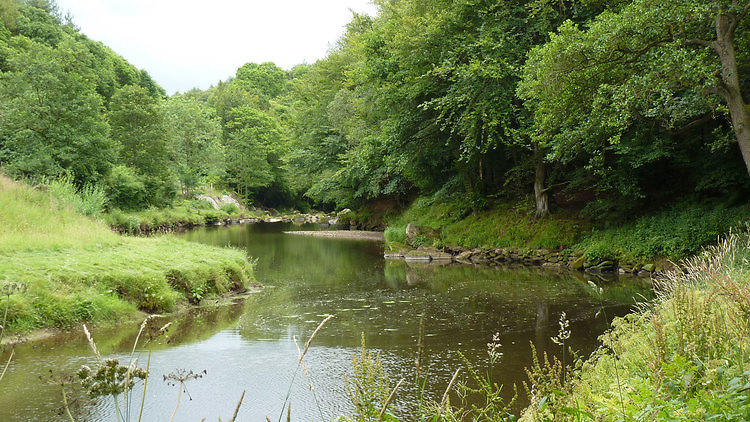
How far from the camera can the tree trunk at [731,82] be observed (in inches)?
384

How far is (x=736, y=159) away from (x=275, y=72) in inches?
3219

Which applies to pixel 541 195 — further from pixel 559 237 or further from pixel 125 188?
pixel 125 188

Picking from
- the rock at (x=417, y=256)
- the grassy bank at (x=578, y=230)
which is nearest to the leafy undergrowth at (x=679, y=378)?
the grassy bank at (x=578, y=230)

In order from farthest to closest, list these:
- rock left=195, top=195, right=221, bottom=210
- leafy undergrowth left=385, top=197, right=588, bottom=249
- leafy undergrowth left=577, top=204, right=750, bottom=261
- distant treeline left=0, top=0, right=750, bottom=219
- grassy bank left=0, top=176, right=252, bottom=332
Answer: rock left=195, top=195, right=221, bottom=210
leafy undergrowth left=385, top=197, right=588, bottom=249
leafy undergrowth left=577, top=204, right=750, bottom=261
distant treeline left=0, top=0, right=750, bottom=219
grassy bank left=0, top=176, right=252, bottom=332

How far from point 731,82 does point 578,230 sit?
7.68 meters

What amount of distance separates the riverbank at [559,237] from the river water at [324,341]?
1.58 m

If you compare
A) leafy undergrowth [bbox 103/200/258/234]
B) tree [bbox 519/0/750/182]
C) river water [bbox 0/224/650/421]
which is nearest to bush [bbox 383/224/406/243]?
river water [bbox 0/224/650/421]

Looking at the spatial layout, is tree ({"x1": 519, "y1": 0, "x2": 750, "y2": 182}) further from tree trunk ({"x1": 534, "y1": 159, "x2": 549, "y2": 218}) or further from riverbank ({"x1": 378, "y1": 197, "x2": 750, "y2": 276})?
tree trunk ({"x1": 534, "y1": 159, "x2": 549, "y2": 218})

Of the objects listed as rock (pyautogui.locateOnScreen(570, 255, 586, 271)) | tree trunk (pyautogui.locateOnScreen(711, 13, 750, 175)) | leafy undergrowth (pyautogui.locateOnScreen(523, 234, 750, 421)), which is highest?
tree trunk (pyautogui.locateOnScreen(711, 13, 750, 175))

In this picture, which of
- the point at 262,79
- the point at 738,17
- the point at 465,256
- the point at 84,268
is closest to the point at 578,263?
the point at 465,256

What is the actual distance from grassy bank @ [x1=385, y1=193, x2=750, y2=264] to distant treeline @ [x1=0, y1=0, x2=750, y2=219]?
25.6 inches

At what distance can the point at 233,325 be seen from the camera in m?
8.98

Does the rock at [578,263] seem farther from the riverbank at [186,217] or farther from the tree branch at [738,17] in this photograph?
the riverbank at [186,217]

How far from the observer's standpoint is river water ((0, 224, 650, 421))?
539cm
